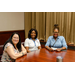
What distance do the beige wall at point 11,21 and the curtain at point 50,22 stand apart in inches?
11.0

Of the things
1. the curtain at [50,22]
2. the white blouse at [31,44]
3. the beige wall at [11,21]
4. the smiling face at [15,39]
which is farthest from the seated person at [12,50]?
the beige wall at [11,21]

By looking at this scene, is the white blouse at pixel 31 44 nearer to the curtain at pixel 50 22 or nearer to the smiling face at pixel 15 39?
the smiling face at pixel 15 39

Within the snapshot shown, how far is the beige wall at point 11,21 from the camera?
4727 millimetres

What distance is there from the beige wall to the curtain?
0.28 meters

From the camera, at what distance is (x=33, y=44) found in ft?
11.1

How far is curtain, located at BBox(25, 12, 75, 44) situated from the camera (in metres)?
4.00

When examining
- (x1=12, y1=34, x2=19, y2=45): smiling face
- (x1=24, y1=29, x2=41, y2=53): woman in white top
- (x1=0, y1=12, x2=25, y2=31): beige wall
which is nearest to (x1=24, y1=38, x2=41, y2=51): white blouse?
(x1=24, y1=29, x2=41, y2=53): woman in white top

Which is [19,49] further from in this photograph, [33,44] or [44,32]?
[44,32]

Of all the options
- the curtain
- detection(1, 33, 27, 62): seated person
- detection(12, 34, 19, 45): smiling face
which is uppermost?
the curtain

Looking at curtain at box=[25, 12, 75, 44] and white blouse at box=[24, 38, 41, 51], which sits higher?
curtain at box=[25, 12, 75, 44]

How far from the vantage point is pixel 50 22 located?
181 inches

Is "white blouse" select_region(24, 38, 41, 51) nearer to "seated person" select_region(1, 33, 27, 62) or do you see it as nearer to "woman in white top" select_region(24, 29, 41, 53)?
"woman in white top" select_region(24, 29, 41, 53)

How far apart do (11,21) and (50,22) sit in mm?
1740

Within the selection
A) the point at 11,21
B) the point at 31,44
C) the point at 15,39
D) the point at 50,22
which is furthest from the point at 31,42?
the point at 11,21
